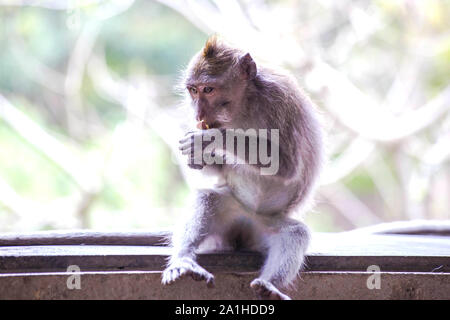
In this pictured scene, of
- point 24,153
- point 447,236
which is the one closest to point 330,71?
point 447,236

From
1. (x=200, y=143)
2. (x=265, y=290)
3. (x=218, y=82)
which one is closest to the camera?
(x=265, y=290)

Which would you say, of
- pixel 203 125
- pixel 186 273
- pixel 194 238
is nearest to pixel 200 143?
pixel 203 125

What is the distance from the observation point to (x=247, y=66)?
3.51 metres

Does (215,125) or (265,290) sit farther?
(215,125)

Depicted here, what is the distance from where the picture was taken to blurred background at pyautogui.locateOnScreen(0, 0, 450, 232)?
27.2 feet

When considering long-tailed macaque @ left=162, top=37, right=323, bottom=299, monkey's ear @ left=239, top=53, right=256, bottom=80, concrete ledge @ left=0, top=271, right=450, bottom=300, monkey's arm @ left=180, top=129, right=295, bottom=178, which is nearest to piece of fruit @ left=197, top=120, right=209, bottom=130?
long-tailed macaque @ left=162, top=37, right=323, bottom=299

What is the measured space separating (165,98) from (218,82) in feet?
26.0

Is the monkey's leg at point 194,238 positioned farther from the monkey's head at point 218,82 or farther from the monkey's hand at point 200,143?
the monkey's head at point 218,82

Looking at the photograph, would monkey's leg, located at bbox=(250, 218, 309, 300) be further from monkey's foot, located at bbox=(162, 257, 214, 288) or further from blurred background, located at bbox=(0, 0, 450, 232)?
blurred background, located at bbox=(0, 0, 450, 232)

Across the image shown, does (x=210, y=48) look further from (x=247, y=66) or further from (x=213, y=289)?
(x=213, y=289)

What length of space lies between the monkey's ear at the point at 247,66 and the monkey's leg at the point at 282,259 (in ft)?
2.96

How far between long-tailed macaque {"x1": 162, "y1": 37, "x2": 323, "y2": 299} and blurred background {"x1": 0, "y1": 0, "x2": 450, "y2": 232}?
9.89ft
